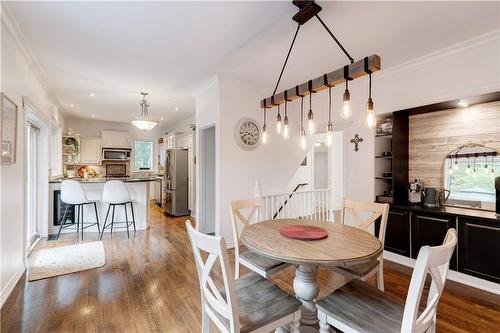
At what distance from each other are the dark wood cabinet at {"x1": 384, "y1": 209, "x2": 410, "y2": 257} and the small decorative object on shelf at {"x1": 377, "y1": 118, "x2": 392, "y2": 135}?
1.15 m

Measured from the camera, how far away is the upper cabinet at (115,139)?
7465 mm

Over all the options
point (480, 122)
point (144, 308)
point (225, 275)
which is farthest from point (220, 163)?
point (480, 122)

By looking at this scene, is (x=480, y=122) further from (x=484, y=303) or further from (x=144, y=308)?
(x=144, y=308)

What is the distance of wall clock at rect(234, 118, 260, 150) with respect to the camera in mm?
4012

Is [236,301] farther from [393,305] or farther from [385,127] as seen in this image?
[385,127]

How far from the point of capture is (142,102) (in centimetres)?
505

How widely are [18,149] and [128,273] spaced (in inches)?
76.3

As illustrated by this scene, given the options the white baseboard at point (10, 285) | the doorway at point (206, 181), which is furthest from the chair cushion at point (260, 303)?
the doorway at point (206, 181)

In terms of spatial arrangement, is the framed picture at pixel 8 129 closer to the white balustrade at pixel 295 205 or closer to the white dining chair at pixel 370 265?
the white balustrade at pixel 295 205

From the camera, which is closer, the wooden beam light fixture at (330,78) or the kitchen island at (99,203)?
the wooden beam light fixture at (330,78)

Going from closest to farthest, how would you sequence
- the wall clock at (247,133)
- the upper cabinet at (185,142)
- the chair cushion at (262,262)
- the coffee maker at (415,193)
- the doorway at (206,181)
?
the chair cushion at (262,262) → the coffee maker at (415,193) → the wall clock at (247,133) → the doorway at (206,181) → the upper cabinet at (185,142)

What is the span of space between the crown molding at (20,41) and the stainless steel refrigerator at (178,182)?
2.84 meters

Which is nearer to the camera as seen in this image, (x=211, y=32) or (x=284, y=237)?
(x=284, y=237)

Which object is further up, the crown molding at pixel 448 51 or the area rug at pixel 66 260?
the crown molding at pixel 448 51
